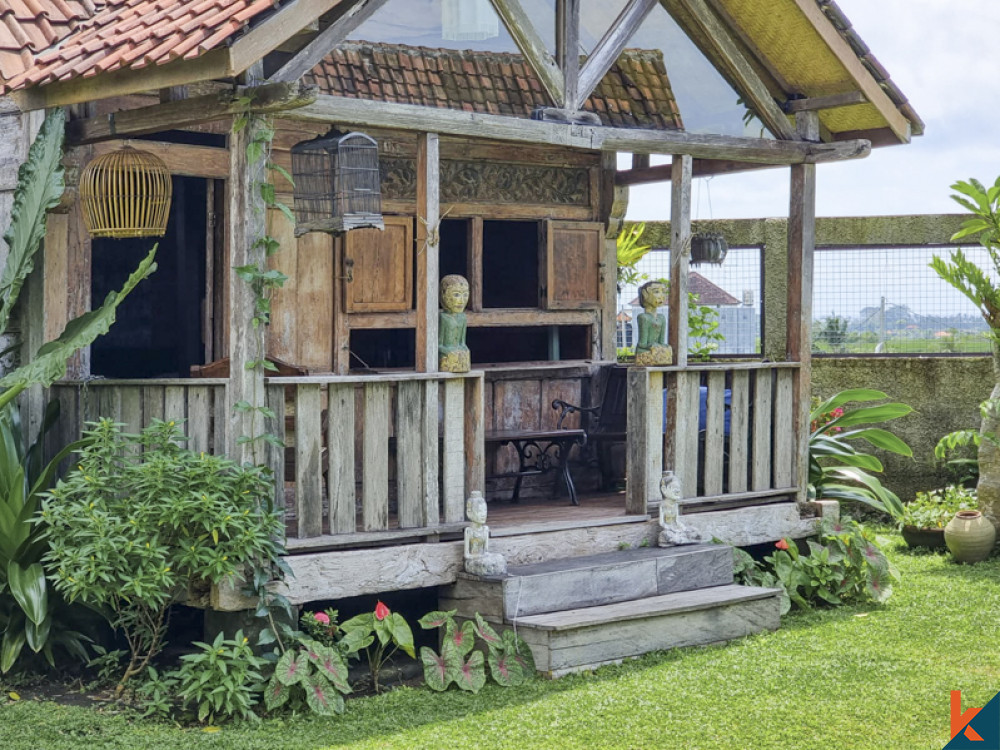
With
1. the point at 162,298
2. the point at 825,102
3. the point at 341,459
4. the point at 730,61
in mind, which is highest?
the point at 730,61

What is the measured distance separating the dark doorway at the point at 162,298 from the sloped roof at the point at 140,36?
91.3 inches

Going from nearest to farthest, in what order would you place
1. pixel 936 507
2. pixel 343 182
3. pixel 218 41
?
1. pixel 218 41
2. pixel 343 182
3. pixel 936 507

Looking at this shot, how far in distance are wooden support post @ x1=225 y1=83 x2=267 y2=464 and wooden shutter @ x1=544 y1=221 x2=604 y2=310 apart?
403cm

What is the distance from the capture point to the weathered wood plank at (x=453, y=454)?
8.10 m

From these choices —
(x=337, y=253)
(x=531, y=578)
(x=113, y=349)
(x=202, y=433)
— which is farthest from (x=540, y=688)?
(x=113, y=349)

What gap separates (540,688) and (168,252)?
469 centimetres

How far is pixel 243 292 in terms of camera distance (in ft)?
23.3

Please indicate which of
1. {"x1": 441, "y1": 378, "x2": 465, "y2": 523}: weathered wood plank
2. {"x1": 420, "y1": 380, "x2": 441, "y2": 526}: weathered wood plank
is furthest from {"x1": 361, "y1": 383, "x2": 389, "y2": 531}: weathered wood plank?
{"x1": 441, "y1": 378, "x2": 465, "y2": 523}: weathered wood plank

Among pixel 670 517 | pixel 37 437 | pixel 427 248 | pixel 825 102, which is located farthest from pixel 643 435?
pixel 37 437

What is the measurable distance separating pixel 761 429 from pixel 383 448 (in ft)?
10.4

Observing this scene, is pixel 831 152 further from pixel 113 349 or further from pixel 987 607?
pixel 113 349

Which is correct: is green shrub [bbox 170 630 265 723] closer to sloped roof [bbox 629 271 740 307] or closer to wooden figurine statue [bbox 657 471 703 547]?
wooden figurine statue [bbox 657 471 703 547]

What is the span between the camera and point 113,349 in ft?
34.8

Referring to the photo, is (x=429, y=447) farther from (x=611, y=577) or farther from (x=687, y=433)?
(x=687, y=433)
